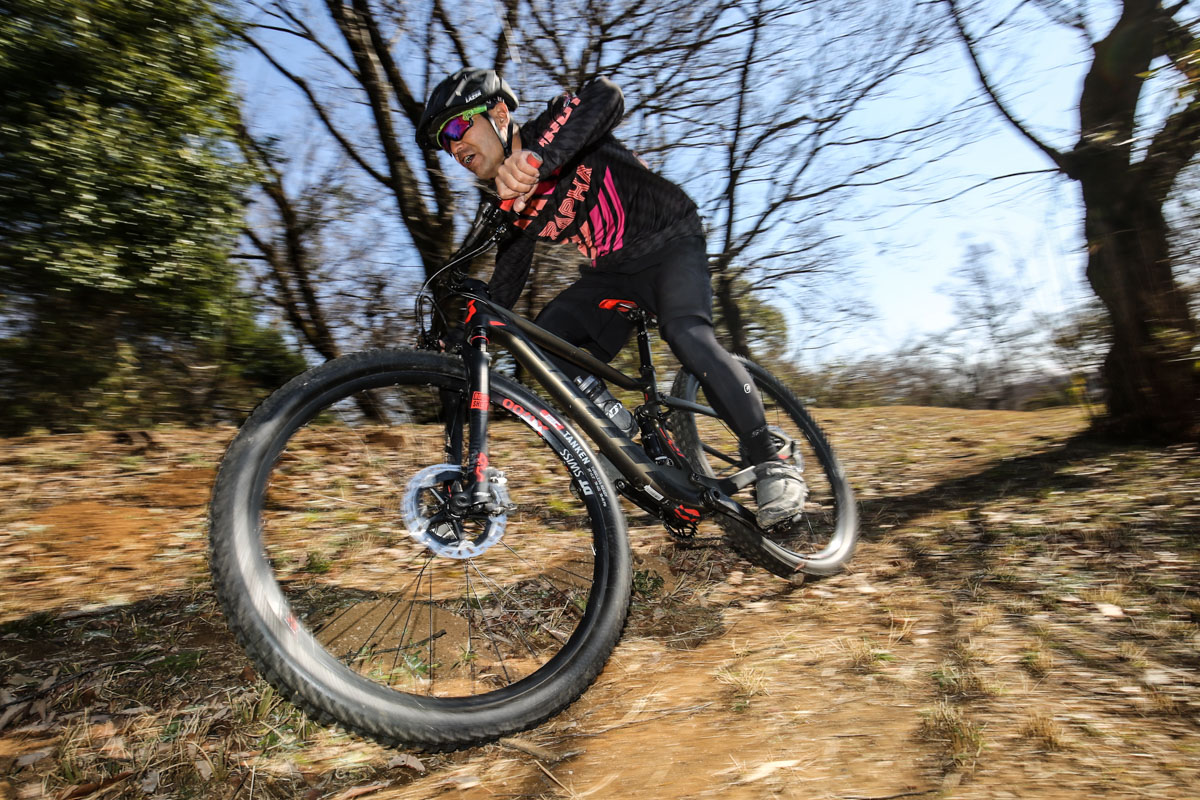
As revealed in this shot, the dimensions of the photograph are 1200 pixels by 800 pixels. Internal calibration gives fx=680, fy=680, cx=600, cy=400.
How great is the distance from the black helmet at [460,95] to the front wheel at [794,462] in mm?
1594

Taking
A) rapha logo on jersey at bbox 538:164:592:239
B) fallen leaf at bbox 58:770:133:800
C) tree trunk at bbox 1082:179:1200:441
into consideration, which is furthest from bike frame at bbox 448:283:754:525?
tree trunk at bbox 1082:179:1200:441

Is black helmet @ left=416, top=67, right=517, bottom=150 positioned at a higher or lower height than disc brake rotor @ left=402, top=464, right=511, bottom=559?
higher

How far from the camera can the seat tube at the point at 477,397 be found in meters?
2.14

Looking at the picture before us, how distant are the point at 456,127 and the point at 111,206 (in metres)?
4.42

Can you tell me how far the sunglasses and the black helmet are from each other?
0.9 inches

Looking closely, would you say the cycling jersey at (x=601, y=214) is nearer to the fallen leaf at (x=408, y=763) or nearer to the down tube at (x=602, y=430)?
the down tube at (x=602, y=430)

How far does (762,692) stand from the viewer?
2.18 meters

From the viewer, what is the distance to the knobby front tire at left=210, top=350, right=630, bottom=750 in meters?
1.69

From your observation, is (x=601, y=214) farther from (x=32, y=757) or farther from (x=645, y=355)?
(x=32, y=757)

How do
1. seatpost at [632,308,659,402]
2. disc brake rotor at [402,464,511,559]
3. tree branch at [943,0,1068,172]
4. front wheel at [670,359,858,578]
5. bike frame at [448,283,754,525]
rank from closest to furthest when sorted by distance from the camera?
1. disc brake rotor at [402,464,511,559]
2. bike frame at [448,283,754,525]
3. front wheel at [670,359,858,578]
4. seatpost at [632,308,659,402]
5. tree branch at [943,0,1068,172]

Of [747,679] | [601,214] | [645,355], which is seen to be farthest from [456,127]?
[747,679]

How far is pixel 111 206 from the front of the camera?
17.4ft

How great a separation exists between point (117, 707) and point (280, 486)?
0.94 metres

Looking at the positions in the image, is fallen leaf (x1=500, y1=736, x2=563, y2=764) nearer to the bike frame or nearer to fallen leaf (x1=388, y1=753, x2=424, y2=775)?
fallen leaf (x1=388, y1=753, x2=424, y2=775)
